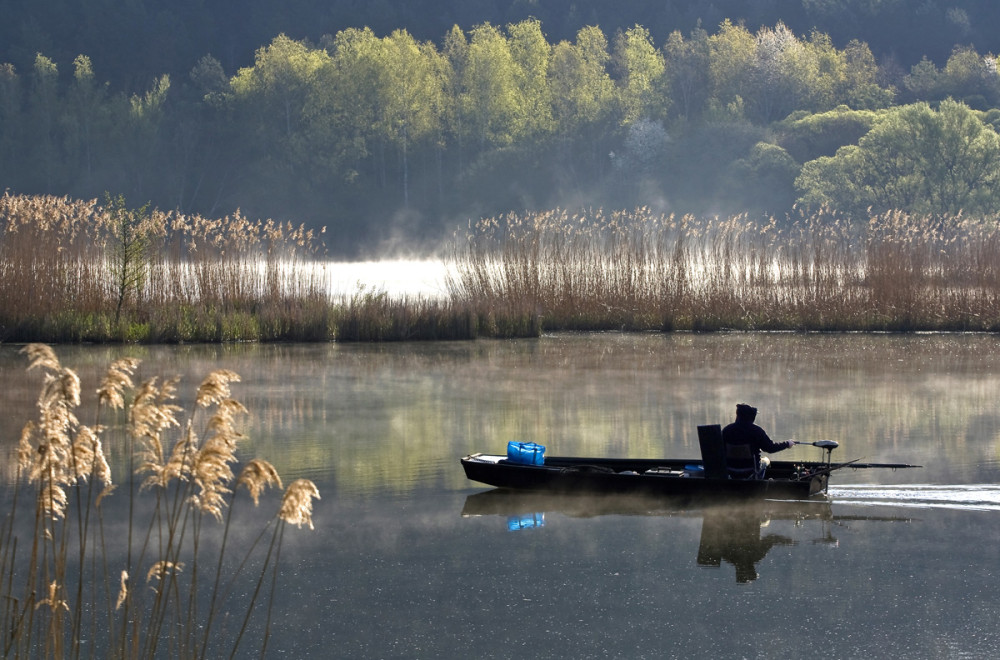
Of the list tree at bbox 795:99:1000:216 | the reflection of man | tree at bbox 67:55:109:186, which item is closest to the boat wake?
the reflection of man

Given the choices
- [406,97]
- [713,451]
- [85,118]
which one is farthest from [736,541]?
[85,118]

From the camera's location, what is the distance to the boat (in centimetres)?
817

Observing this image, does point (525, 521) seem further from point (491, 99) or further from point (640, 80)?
point (640, 80)

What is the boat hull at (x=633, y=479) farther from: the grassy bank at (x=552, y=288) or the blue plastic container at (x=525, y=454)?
the grassy bank at (x=552, y=288)

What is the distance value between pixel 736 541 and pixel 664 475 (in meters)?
1.01

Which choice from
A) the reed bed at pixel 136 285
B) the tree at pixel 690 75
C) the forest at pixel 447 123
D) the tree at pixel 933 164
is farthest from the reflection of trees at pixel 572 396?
the tree at pixel 690 75

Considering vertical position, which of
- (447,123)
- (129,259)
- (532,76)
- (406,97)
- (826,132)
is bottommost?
(129,259)

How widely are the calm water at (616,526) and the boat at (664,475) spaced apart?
130 millimetres

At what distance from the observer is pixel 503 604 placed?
20.1 ft

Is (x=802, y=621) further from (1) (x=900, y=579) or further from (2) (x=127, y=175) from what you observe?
(2) (x=127, y=175)

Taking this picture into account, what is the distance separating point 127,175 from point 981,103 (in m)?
40.3

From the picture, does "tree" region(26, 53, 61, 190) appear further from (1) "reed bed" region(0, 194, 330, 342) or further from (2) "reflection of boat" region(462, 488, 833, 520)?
(2) "reflection of boat" region(462, 488, 833, 520)

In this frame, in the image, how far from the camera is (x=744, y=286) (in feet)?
65.2

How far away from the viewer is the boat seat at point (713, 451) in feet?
26.6
